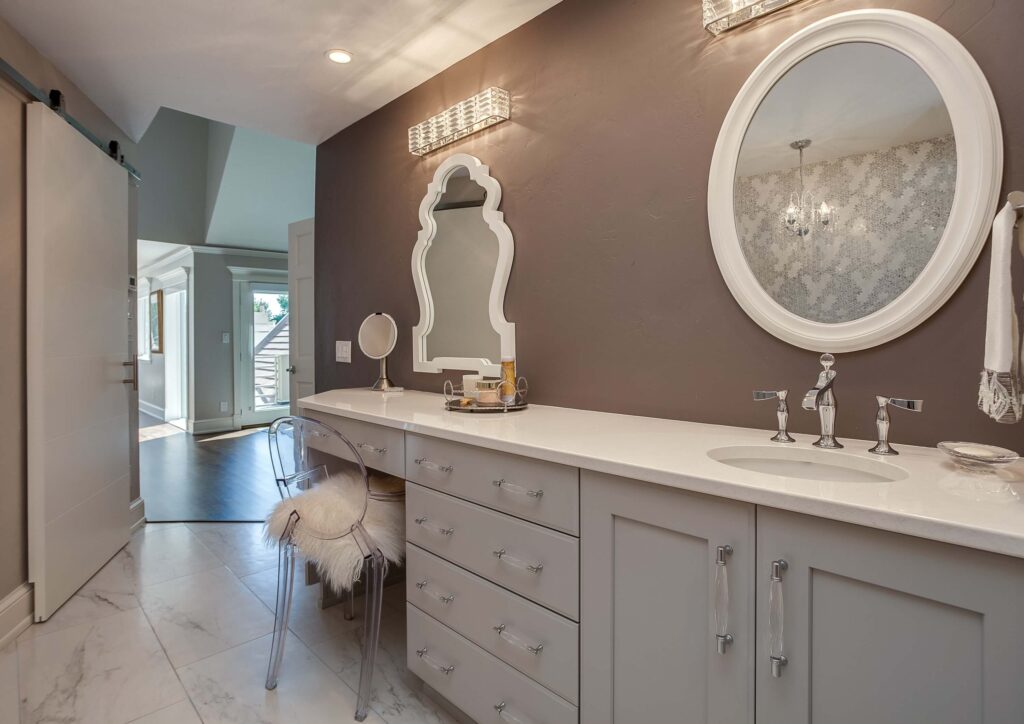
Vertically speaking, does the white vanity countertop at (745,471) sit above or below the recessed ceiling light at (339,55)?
below

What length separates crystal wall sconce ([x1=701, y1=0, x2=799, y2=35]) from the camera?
56.7 inches

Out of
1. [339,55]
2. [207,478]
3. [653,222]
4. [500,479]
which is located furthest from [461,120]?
[207,478]

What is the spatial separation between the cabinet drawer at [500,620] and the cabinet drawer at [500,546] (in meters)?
0.03

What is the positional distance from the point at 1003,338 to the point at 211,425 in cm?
736

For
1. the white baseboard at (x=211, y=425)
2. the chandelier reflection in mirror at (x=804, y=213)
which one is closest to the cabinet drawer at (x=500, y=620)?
the chandelier reflection in mirror at (x=804, y=213)

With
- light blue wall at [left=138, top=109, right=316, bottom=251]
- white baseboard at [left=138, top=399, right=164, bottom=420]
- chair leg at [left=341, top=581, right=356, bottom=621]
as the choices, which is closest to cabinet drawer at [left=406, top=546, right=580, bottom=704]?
chair leg at [left=341, top=581, right=356, bottom=621]

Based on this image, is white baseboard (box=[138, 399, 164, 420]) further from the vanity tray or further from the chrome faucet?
the chrome faucet

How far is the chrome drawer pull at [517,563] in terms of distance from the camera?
4.29 feet

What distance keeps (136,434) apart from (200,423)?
3471mm

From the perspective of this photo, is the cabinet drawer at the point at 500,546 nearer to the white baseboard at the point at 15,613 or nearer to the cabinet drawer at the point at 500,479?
the cabinet drawer at the point at 500,479

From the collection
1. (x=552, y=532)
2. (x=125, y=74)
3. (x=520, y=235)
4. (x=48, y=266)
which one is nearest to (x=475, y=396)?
(x=520, y=235)

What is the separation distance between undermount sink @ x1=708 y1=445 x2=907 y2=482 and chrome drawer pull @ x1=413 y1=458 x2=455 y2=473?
72cm

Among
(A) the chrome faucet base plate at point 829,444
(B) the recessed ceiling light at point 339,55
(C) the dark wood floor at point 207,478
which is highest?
(B) the recessed ceiling light at point 339,55

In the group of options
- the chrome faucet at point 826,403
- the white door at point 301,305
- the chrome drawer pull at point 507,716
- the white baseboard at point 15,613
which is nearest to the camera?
the chrome faucet at point 826,403
